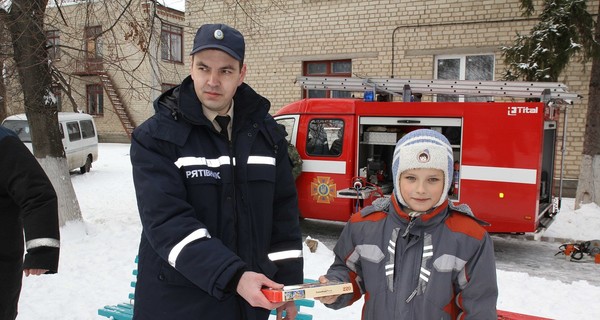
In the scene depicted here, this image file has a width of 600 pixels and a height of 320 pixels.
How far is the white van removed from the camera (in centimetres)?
1511

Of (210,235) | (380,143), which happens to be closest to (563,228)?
(380,143)

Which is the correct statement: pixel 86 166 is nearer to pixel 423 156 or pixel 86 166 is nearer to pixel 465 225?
pixel 423 156

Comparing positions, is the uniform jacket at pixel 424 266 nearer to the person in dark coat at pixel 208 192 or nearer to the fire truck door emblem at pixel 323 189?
the person in dark coat at pixel 208 192

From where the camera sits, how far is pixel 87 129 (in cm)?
1664

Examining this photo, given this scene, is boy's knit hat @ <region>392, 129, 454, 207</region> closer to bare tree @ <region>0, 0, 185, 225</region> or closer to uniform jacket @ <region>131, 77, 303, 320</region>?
uniform jacket @ <region>131, 77, 303, 320</region>

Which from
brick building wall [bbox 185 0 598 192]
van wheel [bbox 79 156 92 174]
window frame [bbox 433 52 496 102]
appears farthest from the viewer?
van wheel [bbox 79 156 92 174]

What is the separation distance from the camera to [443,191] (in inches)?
89.7

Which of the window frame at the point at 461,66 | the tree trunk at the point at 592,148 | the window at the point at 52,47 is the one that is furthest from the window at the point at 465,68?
the window at the point at 52,47

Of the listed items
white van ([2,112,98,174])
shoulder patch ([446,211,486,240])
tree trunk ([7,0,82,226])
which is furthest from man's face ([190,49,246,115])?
white van ([2,112,98,174])

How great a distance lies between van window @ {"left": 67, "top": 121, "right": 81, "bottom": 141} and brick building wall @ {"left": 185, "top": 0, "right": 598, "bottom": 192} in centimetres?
483

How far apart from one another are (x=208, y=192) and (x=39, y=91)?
21.0 ft

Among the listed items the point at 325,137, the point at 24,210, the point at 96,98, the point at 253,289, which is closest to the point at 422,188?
the point at 253,289

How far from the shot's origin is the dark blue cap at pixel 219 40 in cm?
206

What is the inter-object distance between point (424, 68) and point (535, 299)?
343 inches
